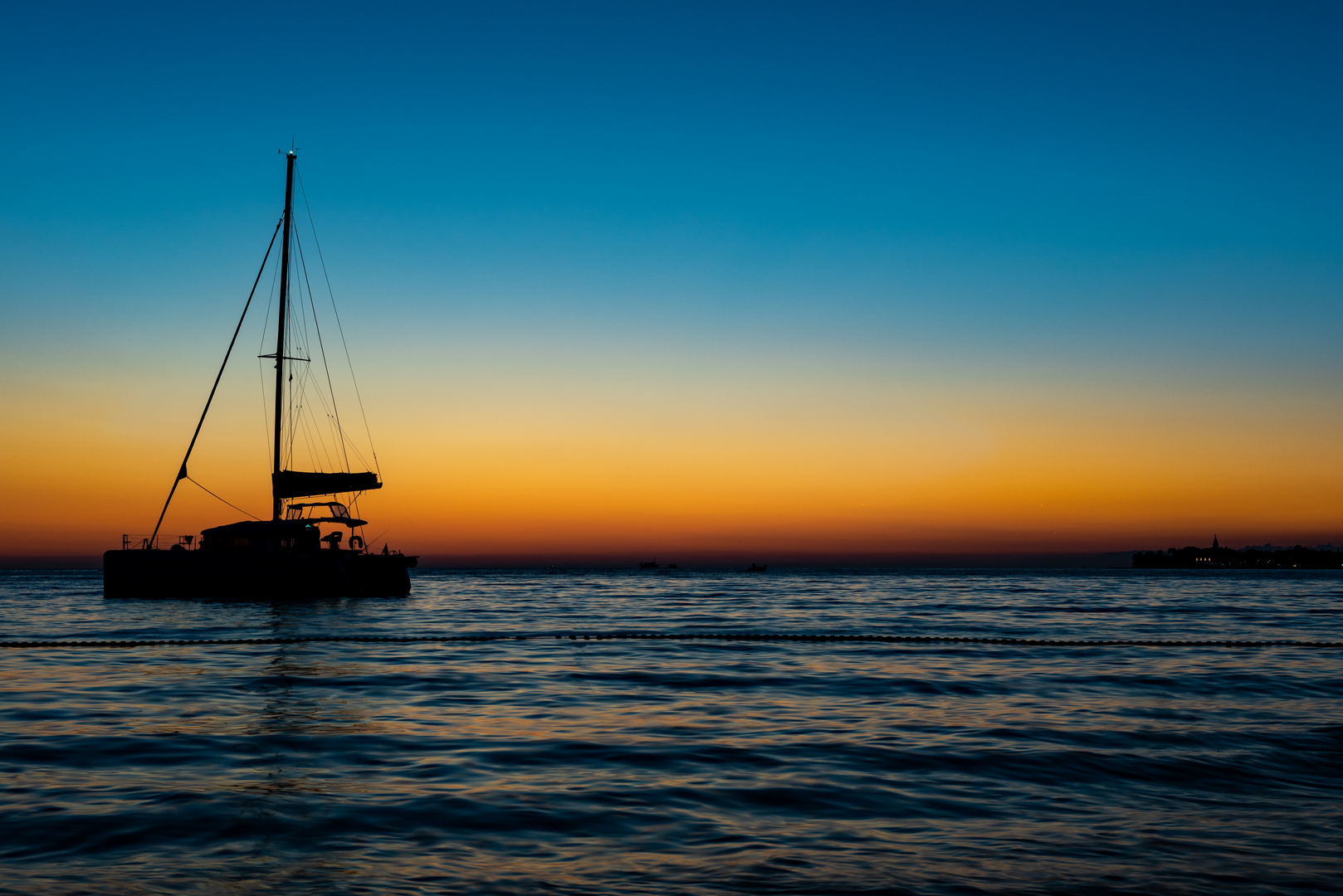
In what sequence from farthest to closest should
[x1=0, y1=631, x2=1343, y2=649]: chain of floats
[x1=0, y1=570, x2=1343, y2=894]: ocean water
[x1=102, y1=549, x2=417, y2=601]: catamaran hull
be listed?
[x1=102, y1=549, x2=417, y2=601]: catamaran hull, [x1=0, y1=631, x2=1343, y2=649]: chain of floats, [x1=0, y1=570, x2=1343, y2=894]: ocean water

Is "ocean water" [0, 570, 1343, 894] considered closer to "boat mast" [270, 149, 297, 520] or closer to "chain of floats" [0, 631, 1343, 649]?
"chain of floats" [0, 631, 1343, 649]

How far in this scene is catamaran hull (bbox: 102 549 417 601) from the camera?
4716 cm

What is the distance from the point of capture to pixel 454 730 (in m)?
13.0

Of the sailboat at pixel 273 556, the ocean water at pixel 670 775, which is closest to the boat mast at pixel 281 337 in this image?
the sailboat at pixel 273 556

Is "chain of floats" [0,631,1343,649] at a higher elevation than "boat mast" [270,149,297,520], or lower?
lower

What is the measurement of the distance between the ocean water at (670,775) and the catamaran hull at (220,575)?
82.1 ft

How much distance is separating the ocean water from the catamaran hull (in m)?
25.0

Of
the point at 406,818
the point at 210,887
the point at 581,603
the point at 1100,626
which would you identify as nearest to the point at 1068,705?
the point at 406,818

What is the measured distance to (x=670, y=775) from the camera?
1033 cm

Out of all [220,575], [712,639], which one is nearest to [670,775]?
[712,639]

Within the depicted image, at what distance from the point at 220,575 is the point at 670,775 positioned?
141 feet

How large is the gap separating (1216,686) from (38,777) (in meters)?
18.5

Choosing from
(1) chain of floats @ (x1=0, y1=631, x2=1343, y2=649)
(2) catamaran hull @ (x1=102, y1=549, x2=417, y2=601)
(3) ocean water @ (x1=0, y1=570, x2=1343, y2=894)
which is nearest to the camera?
(3) ocean water @ (x1=0, y1=570, x2=1343, y2=894)

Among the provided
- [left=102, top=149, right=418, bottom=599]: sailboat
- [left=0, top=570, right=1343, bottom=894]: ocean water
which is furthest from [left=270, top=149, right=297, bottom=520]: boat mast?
[left=0, top=570, right=1343, bottom=894]: ocean water
